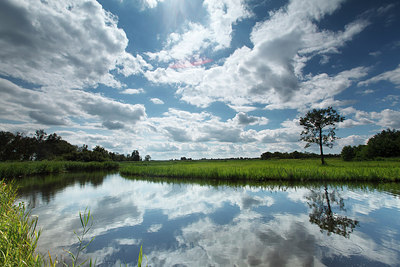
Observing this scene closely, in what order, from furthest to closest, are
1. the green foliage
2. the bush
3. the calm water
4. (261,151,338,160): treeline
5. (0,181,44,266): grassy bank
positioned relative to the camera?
1. (261,151,338,160): treeline
2. the bush
3. the green foliage
4. the calm water
5. (0,181,44,266): grassy bank

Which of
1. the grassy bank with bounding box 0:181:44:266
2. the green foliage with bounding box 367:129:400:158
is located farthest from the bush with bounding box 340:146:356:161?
the grassy bank with bounding box 0:181:44:266

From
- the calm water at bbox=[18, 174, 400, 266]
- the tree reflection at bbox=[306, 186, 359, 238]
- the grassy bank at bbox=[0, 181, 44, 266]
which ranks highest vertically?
the grassy bank at bbox=[0, 181, 44, 266]

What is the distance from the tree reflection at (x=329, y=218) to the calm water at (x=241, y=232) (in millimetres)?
27

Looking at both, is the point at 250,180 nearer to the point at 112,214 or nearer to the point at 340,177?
the point at 340,177

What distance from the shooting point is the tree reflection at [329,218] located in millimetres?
5141

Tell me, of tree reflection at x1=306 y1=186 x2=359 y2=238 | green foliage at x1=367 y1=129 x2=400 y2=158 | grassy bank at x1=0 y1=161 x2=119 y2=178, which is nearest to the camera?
tree reflection at x1=306 y1=186 x2=359 y2=238

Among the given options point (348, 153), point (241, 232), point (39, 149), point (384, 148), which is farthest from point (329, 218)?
point (39, 149)

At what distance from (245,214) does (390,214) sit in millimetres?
5375

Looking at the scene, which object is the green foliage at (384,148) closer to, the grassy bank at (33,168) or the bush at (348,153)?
the bush at (348,153)

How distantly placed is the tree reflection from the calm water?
0.03 meters

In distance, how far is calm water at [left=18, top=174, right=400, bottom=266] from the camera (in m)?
3.88

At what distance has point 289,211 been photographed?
276 inches

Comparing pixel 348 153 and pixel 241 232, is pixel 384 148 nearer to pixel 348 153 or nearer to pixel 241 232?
pixel 348 153

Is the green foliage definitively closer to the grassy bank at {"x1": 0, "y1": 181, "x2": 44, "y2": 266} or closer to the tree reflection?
the tree reflection
